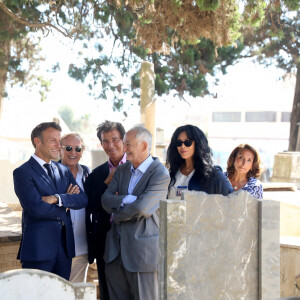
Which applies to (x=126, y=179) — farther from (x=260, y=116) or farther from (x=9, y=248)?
(x=260, y=116)

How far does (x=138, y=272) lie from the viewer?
3.90 meters

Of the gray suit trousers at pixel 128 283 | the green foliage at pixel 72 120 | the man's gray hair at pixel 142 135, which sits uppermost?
the green foliage at pixel 72 120

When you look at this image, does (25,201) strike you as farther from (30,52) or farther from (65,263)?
(30,52)

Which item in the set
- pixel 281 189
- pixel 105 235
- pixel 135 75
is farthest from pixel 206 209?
pixel 135 75

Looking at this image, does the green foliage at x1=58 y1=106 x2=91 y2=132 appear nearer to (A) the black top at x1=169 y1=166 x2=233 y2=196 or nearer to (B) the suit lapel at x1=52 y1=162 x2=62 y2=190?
(B) the suit lapel at x1=52 y1=162 x2=62 y2=190

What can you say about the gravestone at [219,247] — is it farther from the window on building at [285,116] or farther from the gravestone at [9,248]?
the window on building at [285,116]

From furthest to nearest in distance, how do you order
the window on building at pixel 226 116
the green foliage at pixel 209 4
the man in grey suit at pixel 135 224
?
the window on building at pixel 226 116 < the green foliage at pixel 209 4 < the man in grey suit at pixel 135 224

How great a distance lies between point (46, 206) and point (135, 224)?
2.29ft

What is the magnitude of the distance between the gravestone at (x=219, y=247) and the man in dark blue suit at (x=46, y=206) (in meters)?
0.99

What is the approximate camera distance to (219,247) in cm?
362

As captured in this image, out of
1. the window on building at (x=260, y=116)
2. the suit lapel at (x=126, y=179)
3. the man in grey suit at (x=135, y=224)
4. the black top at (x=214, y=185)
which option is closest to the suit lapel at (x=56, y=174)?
the man in grey suit at (x=135, y=224)

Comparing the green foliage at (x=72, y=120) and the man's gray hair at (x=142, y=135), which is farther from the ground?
the green foliage at (x=72, y=120)

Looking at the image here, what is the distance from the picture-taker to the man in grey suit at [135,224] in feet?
12.8

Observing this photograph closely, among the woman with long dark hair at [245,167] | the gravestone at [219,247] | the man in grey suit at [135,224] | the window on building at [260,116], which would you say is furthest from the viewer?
the window on building at [260,116]
